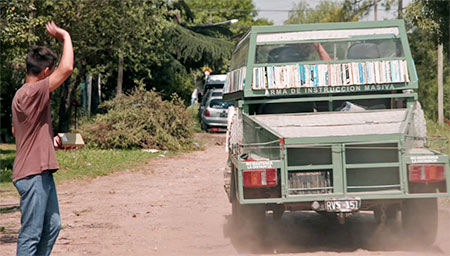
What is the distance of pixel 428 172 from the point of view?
7.25m

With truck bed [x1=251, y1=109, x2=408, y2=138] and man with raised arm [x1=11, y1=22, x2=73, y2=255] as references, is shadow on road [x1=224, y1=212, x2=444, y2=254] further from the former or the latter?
man with raised arm [x1=11, y1=22, x2=73, y2=255]

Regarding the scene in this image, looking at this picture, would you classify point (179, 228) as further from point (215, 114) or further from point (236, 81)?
point (215, 114)

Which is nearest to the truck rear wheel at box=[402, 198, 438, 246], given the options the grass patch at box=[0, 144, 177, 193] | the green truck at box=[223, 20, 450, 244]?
the green truck at box=[223, 20, 450, 244]

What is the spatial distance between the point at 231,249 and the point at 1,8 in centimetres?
942

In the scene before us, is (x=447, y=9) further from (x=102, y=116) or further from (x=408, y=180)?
(x=102, y=116)

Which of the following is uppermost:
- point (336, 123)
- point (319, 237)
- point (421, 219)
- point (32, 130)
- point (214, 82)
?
point (214, 82)

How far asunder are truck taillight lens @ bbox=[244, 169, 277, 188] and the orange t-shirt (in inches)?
95.2

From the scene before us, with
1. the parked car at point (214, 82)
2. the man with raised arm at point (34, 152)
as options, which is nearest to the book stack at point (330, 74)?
the man with raised arm at point (34, 152)

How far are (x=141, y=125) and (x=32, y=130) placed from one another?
1624 cm

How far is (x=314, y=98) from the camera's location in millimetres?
8852

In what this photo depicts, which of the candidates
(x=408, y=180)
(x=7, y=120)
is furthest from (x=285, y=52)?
(x=7, y=120)

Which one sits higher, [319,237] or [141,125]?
[141,125]

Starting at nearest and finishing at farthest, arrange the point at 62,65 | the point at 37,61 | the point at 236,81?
the point at 62,65, the point at 37,61, the point at 236,81

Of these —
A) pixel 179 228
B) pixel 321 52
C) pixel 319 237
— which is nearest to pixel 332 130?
pixel 319 237
